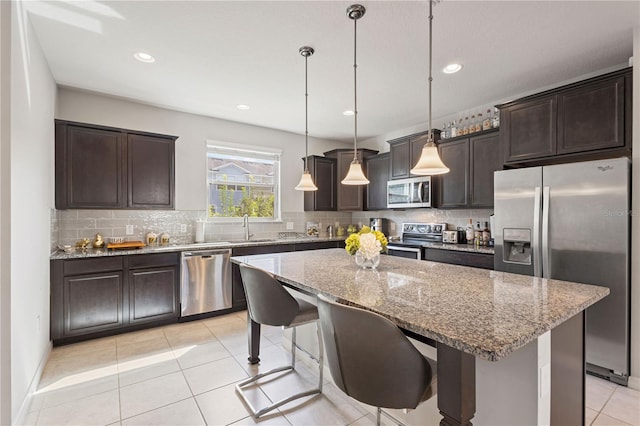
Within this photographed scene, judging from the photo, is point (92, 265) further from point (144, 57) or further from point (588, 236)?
point (588, 236)

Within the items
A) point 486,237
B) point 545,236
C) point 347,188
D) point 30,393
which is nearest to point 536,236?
point 545,236

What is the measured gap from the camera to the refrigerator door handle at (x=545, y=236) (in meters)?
2.58

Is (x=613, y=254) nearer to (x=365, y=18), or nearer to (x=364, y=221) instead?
(x=365, y=18)

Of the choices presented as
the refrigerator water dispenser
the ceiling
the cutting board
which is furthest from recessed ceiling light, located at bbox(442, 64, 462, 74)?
the cutting board

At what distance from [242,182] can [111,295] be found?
7.48 feet

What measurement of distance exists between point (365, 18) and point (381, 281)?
1820 mm

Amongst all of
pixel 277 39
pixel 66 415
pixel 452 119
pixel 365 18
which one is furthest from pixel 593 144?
pixel 66 415

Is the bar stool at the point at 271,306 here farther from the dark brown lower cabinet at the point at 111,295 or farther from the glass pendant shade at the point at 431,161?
the dark brown lower cabinet at the point at 111,295

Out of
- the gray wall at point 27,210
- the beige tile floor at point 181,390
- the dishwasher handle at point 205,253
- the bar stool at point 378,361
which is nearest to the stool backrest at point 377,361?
the bar stool at point 378,361

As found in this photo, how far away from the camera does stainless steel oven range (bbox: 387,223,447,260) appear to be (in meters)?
3.91

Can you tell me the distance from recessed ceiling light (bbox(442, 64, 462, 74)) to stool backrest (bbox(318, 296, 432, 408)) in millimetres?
2657

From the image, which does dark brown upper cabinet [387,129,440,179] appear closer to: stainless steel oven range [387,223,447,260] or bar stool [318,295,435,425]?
stainless steel oven range [387,223,447,260]

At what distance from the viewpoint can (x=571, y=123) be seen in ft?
8.79

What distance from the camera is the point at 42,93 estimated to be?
2562 mm
